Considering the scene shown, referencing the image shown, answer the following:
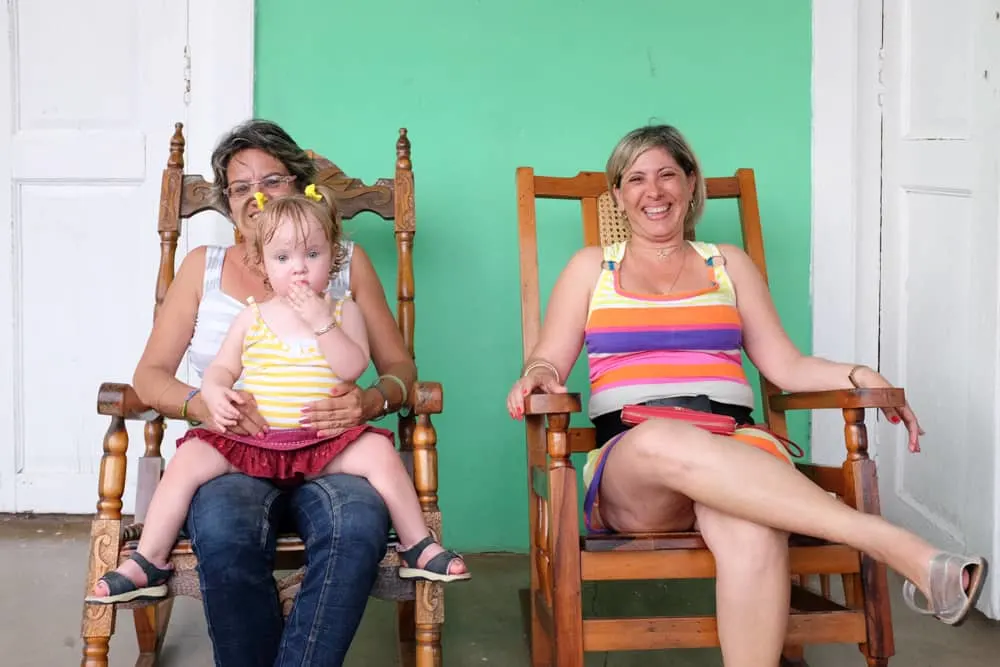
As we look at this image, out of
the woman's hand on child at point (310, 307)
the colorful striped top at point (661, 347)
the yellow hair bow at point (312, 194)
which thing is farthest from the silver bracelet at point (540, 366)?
the yellow hair bow at point (312, 194)

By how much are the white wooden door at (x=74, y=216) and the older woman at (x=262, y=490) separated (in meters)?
0.95

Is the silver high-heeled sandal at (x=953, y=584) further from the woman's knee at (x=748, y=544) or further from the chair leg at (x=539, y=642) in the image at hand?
the chair leg at (x=539, y=642)

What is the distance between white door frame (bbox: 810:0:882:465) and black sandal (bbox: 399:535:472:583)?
5.30 ft

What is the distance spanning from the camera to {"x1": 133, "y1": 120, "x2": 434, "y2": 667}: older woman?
2002 mm

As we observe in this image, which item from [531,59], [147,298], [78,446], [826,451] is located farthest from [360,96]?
[826,451]

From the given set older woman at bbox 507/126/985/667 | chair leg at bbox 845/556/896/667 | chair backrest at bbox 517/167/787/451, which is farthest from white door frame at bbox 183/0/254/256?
chair leg at bbox 845/556/896/667

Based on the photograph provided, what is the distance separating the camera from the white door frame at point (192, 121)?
320cm

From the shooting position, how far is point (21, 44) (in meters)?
3.39

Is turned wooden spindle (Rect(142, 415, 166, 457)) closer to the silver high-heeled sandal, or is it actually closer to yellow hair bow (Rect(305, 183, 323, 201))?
yellow hair bow (Rect(305, 183, 323, 201))

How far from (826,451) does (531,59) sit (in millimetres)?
1406

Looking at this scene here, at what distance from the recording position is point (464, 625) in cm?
286

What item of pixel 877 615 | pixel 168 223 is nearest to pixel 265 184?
pixel 168 223

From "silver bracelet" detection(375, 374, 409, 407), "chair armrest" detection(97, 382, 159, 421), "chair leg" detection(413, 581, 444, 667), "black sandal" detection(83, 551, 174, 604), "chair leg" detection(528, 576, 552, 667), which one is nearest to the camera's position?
"black sandal" detection(83, 551, 174, 604)

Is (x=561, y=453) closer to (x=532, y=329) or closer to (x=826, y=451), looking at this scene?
(x=532, y=329)
